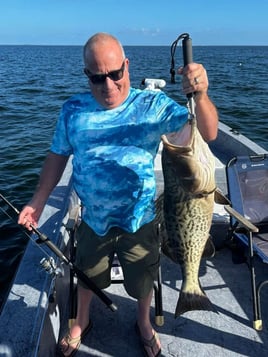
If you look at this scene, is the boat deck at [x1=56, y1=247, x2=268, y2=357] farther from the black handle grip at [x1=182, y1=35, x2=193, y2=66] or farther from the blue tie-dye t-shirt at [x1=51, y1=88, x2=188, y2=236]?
the black handle grip at [x1=182, y1=35, x2=193, y2=66]

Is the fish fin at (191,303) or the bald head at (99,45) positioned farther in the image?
the fish fin at (191,303)

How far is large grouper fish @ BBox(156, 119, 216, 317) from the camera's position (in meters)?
2.38

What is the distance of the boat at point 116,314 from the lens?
119 inches

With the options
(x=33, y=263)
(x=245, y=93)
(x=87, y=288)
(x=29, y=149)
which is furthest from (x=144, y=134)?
(x=245, y=93)

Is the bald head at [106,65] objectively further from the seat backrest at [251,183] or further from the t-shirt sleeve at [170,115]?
the seat backrest at [251,183]

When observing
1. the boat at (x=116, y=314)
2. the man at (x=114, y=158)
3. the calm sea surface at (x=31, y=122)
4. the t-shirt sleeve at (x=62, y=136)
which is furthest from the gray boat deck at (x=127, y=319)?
the calm sea surface at (x=31, y=122)

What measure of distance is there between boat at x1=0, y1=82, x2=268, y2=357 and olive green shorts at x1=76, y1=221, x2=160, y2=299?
0.35m

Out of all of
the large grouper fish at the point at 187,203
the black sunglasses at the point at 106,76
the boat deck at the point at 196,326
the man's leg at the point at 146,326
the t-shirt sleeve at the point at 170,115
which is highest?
the black sunglasses at the point at 106,76

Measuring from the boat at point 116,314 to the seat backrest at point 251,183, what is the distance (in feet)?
1.22

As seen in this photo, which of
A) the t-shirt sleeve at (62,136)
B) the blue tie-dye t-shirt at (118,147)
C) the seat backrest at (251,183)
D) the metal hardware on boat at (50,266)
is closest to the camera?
the blue tie-dye t-shirt at (118,147)

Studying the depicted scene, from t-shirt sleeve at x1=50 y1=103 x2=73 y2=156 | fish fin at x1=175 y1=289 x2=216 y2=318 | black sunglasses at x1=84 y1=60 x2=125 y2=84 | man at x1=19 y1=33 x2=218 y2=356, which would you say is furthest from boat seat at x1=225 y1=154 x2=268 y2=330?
black sunglasses at x1=84 y1=60 x2=125 y2=84

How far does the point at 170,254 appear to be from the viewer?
9.82 ft

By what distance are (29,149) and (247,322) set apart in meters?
9.62

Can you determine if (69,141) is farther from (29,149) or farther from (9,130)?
(9,130)
